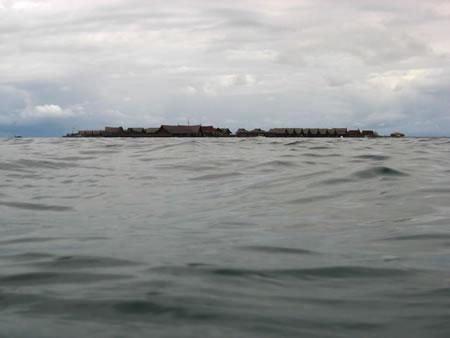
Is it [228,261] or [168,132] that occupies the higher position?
[168,132]

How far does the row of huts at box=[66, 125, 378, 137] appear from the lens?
11188 centimetres

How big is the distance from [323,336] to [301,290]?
1147 millimetres

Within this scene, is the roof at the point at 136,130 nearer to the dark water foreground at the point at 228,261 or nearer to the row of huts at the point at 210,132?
the row of huts at the point at 210,132

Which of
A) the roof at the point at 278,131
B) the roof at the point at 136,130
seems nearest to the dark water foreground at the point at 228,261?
the roof at the point at 136,130

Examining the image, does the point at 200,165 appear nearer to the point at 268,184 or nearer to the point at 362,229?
the point at 268,184

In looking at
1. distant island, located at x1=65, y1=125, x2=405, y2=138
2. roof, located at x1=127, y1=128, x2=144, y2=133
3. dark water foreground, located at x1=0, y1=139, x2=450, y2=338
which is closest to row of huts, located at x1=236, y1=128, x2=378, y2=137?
distant island, located at x1=65, y1=125, x2=405, y2=138

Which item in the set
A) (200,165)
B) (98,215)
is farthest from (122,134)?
(98,215)

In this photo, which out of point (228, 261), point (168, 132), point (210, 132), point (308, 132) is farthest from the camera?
point (308, 132)

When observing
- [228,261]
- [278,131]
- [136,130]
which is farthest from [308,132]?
[228,261]

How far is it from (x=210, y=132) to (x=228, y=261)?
110 metres

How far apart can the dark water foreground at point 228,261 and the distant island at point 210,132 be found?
99.2 metres

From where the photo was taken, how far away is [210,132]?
115m

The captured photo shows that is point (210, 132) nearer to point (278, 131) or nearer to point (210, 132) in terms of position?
point (210, 132)

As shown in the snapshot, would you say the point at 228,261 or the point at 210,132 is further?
the point at 210,132
